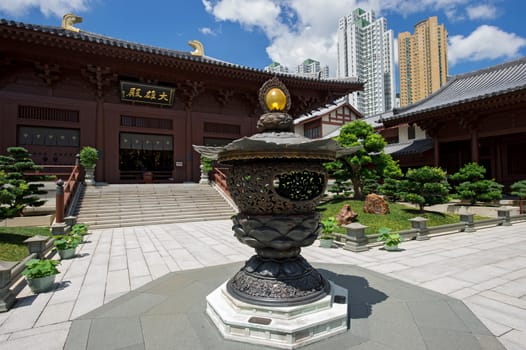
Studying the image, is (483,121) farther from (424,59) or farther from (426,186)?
(424,59)

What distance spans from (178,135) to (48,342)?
13259 mm

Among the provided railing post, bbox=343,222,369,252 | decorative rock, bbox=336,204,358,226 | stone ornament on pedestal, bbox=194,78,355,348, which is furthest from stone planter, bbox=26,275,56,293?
decorative rock, bbox=336,204,358,226

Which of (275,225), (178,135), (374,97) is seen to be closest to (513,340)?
(275,225)

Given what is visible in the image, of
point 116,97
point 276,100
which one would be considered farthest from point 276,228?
point 116,97

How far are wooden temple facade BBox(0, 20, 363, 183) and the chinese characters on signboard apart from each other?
48mm

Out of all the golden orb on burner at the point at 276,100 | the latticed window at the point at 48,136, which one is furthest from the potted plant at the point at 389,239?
the latticed window at the point at 48,136

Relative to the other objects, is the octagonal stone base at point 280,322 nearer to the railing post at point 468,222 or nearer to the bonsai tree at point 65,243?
the bonsai tree at point 65,243

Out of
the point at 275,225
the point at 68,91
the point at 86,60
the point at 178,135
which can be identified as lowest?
the point at 275,225

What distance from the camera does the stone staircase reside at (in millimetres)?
9805

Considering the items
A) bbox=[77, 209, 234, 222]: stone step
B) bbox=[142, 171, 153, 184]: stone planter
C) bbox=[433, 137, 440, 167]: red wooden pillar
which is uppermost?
bbox=[433, 137, 440, 167]: red wooden pillar

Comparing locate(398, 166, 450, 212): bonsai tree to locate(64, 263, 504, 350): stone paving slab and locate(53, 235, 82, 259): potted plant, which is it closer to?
locate(64, 263, 504, 350): stone paving slab

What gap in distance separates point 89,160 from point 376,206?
12.0 metres

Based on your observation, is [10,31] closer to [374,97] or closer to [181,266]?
[181,266]

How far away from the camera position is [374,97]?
64875 mm
